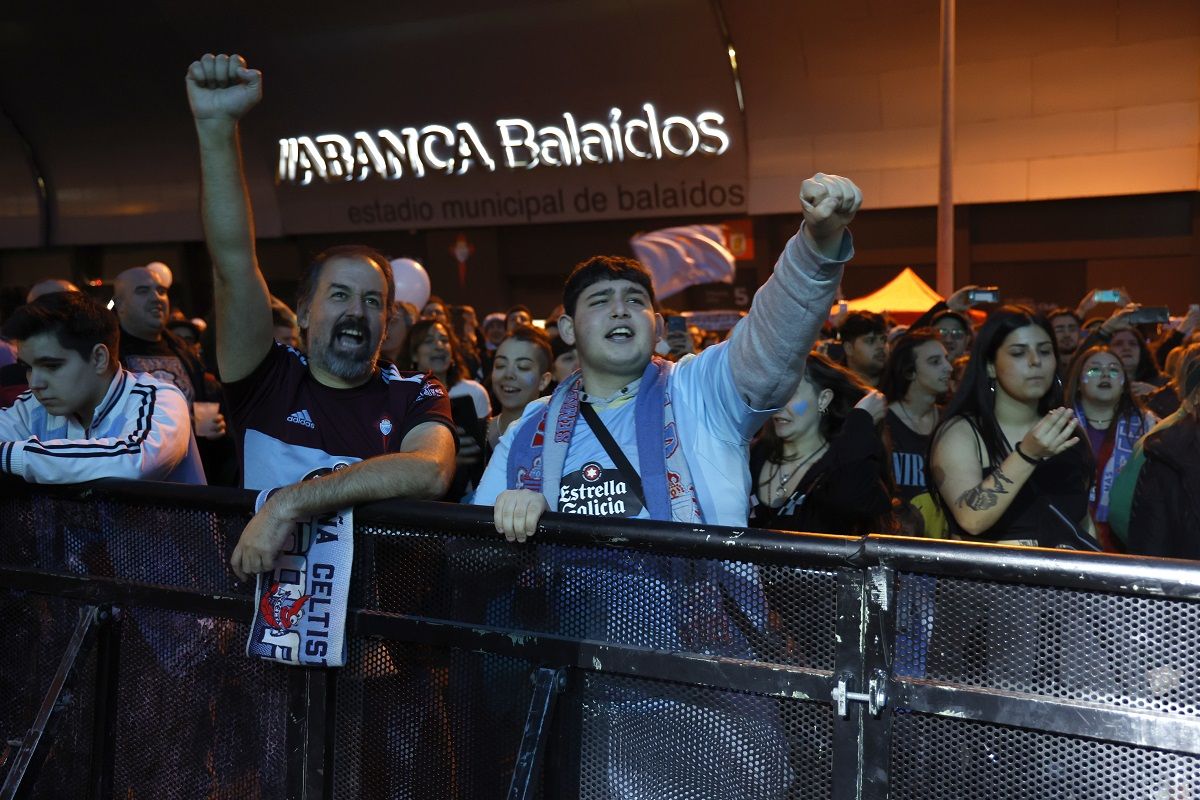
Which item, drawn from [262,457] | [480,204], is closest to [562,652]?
[262,457]

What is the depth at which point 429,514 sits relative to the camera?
2.70 meters

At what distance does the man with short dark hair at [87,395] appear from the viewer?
141 inches

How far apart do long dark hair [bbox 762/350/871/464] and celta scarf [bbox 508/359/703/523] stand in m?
1.70

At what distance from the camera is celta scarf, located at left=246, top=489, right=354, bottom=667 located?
2.75 metres

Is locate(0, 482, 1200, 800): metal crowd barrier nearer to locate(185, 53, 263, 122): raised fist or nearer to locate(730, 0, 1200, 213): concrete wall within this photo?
locate(185, 53, 263, 122): raised fist

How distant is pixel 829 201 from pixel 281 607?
5.41 feet

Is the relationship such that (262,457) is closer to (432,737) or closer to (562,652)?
(432,737)

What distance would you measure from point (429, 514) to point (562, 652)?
18.8 inches

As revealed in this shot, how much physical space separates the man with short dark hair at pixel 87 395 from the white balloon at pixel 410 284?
7093mm

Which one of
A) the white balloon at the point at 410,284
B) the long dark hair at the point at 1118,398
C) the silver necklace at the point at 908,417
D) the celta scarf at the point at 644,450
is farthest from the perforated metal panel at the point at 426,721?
the white balloon at the point at 410,284

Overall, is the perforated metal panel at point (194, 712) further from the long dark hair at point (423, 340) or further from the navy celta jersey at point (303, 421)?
the long dark hair at point (423, 340)

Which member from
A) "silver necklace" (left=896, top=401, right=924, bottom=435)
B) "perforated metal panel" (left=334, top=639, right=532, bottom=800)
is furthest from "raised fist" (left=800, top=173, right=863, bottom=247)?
"silver necklace" (left=896, top=401, right=924, bottom=435)

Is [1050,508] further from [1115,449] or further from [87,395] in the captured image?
[87,395]

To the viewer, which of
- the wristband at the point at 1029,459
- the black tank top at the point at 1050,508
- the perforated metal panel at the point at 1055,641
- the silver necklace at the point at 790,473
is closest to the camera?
the perforated metal panel at the point at 1055,641
